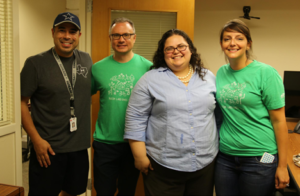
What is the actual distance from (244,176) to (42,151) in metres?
1.28

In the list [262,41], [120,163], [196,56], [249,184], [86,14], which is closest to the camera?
[249,184]

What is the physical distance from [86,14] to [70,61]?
76cm

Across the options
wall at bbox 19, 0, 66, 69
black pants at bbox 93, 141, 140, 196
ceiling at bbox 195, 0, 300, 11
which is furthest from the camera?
wall at bbox 19, 0, 66, 69

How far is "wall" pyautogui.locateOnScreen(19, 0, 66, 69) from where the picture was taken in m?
3.46

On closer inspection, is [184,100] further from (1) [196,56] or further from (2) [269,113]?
(2) [269,113]

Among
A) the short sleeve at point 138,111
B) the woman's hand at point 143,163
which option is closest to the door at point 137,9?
the short sleeve at point 138,111

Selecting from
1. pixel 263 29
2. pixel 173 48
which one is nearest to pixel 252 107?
pixel 173 48

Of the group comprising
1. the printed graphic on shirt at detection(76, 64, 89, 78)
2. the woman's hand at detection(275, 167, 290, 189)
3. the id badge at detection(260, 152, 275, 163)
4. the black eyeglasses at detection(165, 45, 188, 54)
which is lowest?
the woman's hand at detection(275, 167, 290, 189)

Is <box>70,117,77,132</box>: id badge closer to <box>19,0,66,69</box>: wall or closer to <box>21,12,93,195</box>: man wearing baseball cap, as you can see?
<box>21,12,93,195</box>: man wearing baseball cap

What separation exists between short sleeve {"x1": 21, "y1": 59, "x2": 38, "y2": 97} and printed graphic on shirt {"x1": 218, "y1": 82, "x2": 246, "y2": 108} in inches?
47.7

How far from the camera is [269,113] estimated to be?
1.42m

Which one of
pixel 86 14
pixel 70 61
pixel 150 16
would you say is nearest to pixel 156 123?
pixel 70 61

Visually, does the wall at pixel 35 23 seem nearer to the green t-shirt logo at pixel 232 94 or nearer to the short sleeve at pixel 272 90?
the green t-shirt logo at pixel 232 94

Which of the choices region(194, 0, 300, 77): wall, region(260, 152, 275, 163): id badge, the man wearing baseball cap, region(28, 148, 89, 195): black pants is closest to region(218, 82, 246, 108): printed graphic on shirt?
region(260, 152, 275, 163): id badge
